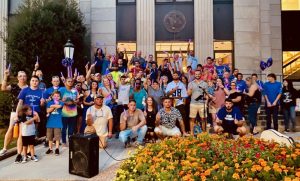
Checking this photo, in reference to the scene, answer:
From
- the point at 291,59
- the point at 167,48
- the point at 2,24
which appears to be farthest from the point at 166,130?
the point at 291,59

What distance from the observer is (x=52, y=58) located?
15664 millimetres

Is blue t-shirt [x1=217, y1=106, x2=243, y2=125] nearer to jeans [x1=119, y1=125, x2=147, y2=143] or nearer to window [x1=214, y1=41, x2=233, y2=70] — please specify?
jeans [x1=119, y1=125, x2=147, y2=143]

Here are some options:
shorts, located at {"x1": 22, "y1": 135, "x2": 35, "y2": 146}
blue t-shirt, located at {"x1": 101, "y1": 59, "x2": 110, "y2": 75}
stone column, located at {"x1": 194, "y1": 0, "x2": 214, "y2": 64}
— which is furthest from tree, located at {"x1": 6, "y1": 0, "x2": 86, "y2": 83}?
shorts, located at {"x1": 22, "y1": 135, "x2": 35, "y2": 146}

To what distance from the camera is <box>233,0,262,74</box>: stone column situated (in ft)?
58.0

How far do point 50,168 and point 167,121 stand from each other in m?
3.55

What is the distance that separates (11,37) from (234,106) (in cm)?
1162

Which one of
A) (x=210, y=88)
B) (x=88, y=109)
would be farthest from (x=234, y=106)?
(x=88, y=109)

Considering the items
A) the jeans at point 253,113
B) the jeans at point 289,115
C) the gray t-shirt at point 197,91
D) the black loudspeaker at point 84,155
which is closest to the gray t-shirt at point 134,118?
the gray t-shirt at point 197,91

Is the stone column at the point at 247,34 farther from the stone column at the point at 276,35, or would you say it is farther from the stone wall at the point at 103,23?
the stone wall at the point at 103,23

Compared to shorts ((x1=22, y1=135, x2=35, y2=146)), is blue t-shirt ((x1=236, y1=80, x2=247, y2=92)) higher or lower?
higher

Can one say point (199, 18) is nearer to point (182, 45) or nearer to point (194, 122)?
point (182, 45)

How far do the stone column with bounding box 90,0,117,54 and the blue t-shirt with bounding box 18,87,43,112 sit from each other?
10259 mm

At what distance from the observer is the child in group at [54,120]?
873 centimetres

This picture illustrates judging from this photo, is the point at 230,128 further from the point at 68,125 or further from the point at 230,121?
the point at 68,125
